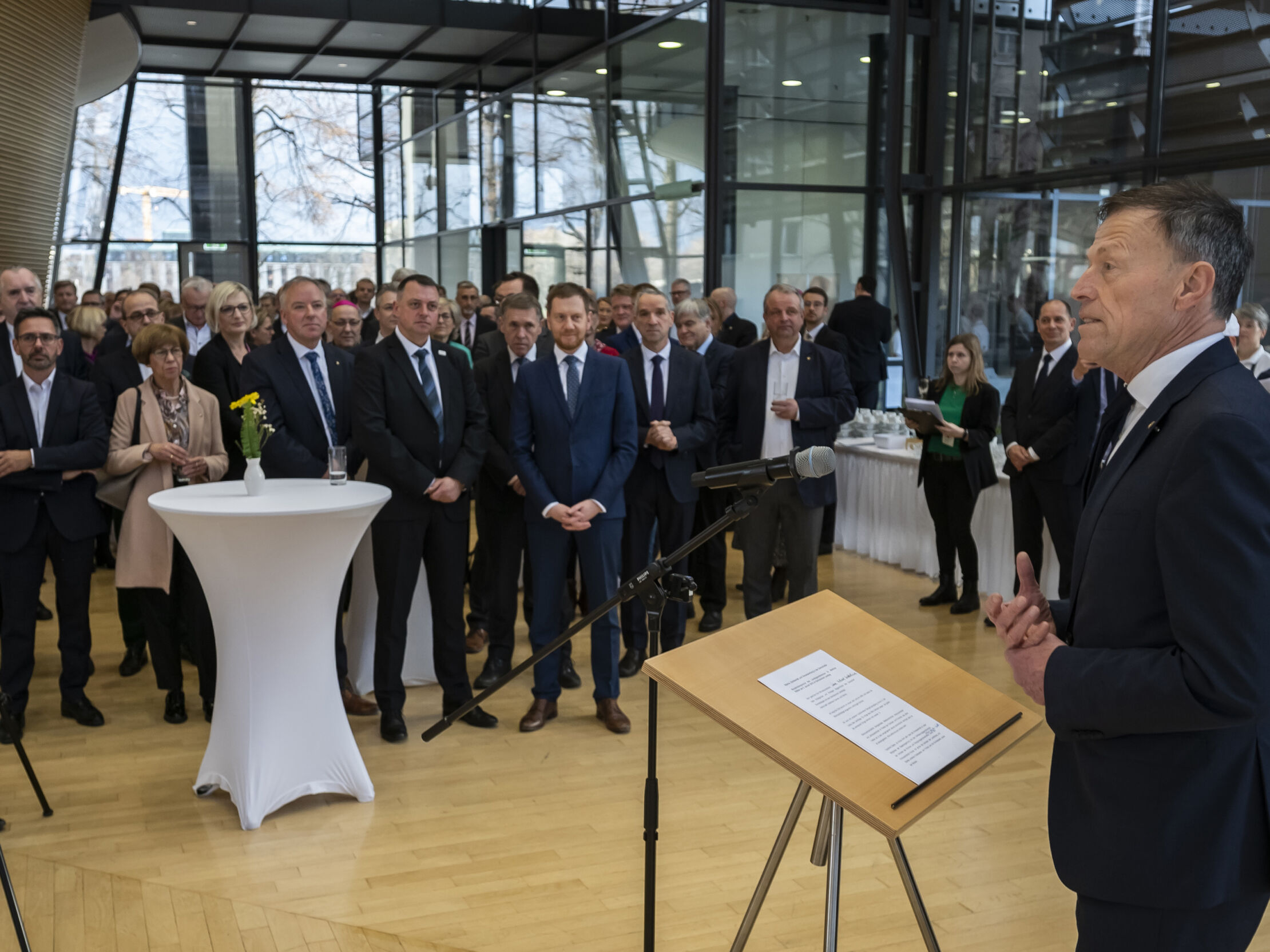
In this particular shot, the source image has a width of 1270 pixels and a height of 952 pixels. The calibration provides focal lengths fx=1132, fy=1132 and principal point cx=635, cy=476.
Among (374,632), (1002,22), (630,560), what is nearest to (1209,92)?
(1002,22)

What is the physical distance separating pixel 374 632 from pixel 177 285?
14.5 metres

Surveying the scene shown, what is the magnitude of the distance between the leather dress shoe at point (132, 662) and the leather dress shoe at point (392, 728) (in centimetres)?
161

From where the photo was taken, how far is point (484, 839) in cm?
369

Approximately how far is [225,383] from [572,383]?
170 cm

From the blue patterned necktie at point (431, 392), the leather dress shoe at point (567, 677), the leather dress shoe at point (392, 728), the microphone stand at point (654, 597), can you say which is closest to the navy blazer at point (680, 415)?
the leather dress shoe at point (567, 677)

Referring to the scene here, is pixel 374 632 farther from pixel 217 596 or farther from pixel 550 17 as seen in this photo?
pixel 550 17

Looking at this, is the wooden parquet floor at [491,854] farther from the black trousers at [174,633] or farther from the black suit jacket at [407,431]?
the black suit jacket at [407,431]

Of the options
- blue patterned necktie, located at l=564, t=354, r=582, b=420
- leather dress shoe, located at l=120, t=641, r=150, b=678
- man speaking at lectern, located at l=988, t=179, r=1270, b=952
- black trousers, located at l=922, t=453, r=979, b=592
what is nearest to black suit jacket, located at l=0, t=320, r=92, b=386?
leather dress shoe, located at l=120, t=641, r=150, b=678

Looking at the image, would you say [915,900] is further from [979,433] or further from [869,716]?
[979,433]

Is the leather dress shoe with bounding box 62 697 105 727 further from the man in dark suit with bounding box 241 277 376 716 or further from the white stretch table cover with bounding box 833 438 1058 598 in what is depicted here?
the white stretch table cover with bounding box 833 438 1058 598

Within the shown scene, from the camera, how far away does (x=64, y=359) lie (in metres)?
6.09

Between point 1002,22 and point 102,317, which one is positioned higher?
point 1002,22

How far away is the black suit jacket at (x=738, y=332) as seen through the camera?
8.50 metres

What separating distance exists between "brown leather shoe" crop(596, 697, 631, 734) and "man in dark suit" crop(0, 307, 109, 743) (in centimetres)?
221
